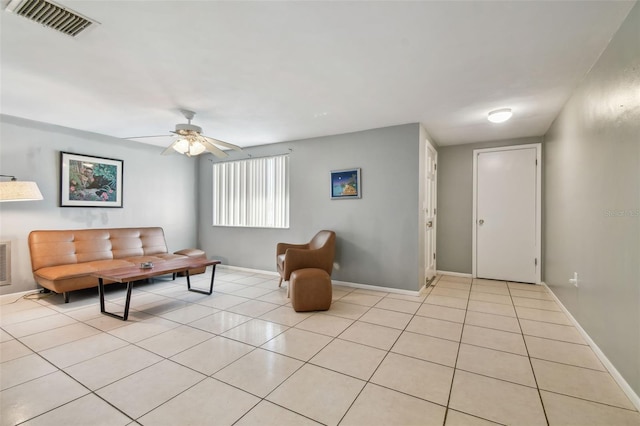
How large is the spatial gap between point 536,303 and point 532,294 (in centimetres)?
47

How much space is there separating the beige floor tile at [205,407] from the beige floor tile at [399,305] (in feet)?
6.86

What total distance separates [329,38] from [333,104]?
127cm

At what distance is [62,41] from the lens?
2.12m

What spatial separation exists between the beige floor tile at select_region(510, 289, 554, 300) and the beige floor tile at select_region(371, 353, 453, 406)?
2.65 m

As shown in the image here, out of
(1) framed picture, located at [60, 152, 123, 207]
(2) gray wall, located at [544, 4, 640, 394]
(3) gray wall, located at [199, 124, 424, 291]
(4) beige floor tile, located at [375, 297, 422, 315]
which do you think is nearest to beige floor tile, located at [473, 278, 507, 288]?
(2) gray wall, located at [544, 4, 640, 394]

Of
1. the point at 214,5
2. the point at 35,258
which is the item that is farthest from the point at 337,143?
the point at 35,258

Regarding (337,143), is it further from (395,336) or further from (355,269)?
(395,336)

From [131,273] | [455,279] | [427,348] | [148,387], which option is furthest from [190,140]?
[455,279]

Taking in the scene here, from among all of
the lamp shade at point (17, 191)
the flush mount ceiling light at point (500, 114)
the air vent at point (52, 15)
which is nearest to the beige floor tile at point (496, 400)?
the flush mount ceiling light at point (500, 114)

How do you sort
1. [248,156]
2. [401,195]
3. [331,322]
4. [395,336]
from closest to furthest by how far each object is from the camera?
[395,336], [331,322], [401,195], [248,156]

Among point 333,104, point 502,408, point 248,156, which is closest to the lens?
point 502,408

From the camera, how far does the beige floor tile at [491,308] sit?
3291mm

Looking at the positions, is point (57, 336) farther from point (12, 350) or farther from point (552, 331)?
point (552, 331)

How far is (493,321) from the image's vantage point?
3.02 metres
